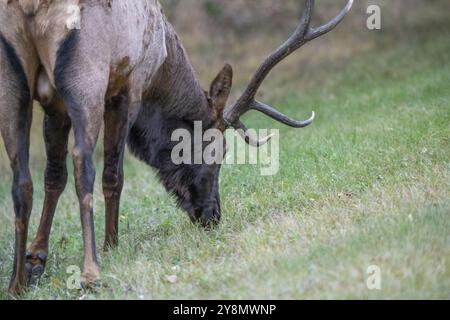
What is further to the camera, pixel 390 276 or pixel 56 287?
pixel 56 287

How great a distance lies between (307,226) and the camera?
5840mm

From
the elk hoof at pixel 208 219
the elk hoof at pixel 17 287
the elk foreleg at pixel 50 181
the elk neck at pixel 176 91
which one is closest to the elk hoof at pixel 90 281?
the elk hoof at pixel 17 287

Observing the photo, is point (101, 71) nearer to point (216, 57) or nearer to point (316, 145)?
point (316, 145)

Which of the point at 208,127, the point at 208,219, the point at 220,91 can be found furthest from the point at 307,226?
the point at 220,91

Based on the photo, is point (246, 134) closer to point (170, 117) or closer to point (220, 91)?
point (220, 91)

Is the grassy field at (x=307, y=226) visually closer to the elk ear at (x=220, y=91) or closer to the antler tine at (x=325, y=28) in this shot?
the elk ear at (x=220, y=91)

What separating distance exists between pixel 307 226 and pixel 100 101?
1.79 meters

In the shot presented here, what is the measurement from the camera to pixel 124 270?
562cm

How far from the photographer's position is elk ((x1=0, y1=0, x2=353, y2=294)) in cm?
537

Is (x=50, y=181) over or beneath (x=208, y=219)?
over

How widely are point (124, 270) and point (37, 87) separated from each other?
4.81 ft

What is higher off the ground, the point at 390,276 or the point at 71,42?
the point at 71,42

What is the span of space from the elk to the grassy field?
329 mm
